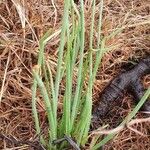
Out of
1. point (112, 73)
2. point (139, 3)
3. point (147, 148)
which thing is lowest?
point (147, 148)

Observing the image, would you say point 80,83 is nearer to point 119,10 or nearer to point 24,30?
point 24,30

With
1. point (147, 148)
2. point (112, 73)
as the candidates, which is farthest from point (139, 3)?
point (147, 148)

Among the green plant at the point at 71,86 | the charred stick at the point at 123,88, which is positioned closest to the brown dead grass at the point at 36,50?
the charred stick at the point at 123,88

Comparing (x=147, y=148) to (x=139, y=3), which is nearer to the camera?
(x=147, y=148)

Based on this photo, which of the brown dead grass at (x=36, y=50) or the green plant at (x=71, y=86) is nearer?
the green plant at (x=71, y=86)

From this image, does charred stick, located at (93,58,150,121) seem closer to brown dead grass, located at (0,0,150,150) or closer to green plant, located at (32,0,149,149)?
brown dead grass, located at (0,0,150,150)

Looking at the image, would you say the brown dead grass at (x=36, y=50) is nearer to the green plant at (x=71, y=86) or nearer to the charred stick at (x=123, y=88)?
the charred stick at (x=123, y=88)

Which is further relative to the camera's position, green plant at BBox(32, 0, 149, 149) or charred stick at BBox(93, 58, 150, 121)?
charred stick at BBox(93, 58, 150, 121)

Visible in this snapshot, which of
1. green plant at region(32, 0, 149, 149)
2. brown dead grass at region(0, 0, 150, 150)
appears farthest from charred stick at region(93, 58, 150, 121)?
green plant at region(32, 0, 149, 149)
